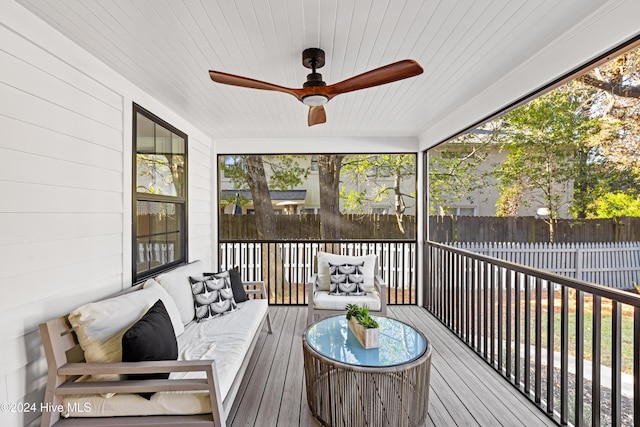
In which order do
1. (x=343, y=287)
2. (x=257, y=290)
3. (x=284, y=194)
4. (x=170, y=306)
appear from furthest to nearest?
(x=284, y=194) → (x=343, y=287) → (x=257, y=290) → (x=170, y=306)

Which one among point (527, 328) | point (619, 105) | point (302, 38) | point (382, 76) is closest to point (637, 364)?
point (527, 328)

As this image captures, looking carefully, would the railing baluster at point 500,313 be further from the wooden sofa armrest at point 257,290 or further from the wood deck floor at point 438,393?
the wooden sofa armrest at point 257,290

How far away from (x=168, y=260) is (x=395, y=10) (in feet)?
10.5

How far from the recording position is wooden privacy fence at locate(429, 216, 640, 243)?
98.3 inches

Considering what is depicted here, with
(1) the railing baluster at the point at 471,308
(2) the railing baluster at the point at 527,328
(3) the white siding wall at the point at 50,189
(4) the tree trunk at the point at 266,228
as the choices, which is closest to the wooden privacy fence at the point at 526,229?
(1) the railing baluster at the point at 471,308

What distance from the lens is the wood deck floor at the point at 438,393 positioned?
83.0 inches

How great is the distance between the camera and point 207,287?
296cm

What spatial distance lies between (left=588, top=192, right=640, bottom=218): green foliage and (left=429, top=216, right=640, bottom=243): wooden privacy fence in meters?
0.05

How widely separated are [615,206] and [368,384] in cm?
249

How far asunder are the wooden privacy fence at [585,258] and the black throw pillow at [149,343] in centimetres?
307

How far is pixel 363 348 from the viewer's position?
7.26 ft

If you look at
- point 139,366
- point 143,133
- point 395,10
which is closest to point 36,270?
point 139,366

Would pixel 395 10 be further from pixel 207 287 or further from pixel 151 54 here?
pixel 207 287

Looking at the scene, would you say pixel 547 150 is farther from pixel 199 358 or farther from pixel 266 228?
pixel 199 358
